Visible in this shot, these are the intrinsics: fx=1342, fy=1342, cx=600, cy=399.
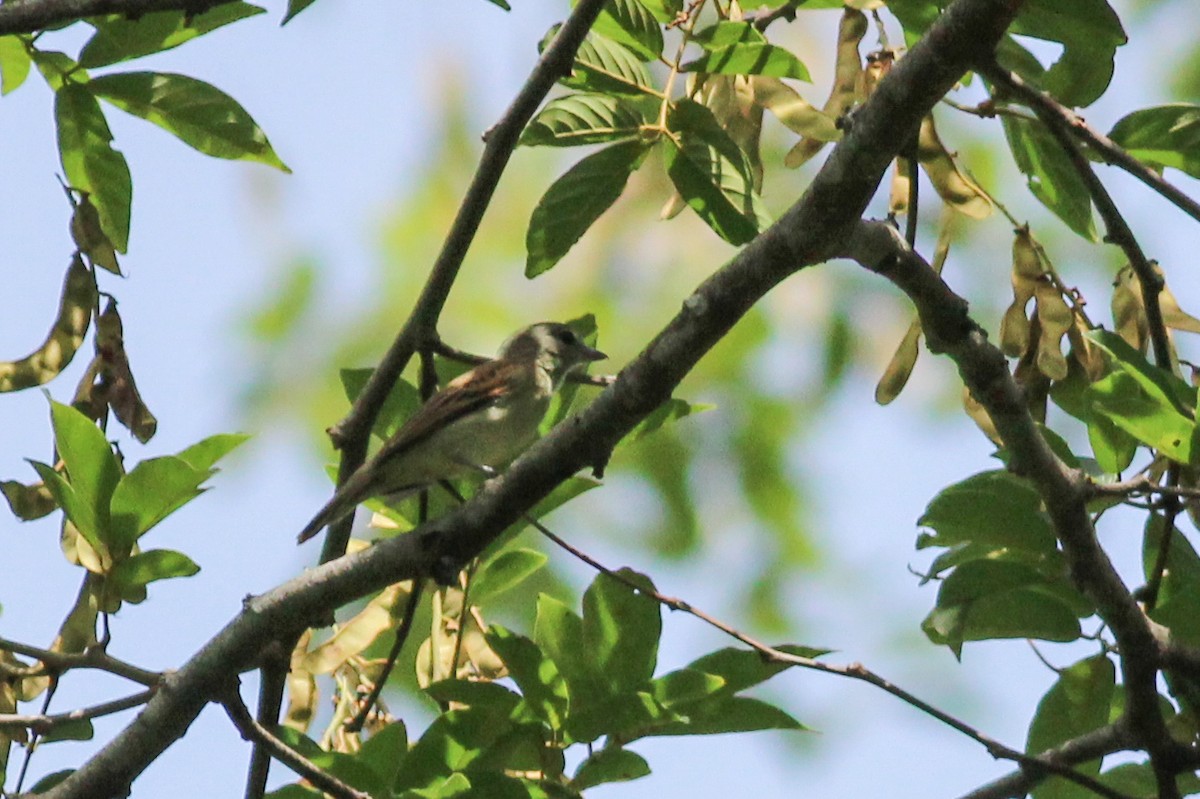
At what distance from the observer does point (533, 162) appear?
774cm

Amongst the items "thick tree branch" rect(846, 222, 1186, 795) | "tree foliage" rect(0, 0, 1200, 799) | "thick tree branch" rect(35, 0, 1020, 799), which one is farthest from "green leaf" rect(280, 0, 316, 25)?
"thick tree branch" rect(846, 222, 1186, 795)

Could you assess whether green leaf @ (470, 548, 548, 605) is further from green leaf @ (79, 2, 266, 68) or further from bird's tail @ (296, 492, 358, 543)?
green leaf @ (79, 2, 266, 68)

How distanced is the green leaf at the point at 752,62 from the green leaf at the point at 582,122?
0.20 meters

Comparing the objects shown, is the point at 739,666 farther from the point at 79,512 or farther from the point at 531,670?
the point at 79,512

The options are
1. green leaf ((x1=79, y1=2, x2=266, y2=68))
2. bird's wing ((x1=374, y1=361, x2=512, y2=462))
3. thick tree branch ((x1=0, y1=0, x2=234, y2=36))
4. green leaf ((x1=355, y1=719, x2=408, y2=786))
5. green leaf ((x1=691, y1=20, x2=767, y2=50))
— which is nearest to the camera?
thick tree branch ((x1=0, y1=0, x2=234, y2=36))

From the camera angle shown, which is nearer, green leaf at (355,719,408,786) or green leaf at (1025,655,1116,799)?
green leaf at (355,719,408,786)

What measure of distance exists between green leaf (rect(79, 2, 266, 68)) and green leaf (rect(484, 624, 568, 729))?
5.14 feet

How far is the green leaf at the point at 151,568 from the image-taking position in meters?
2.91

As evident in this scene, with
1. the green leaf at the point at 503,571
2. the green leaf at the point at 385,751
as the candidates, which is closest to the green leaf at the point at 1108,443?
Result: the green leaf at the point at 503,571

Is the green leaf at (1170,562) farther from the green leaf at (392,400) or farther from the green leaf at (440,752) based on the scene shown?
the green leaf at (392,400)

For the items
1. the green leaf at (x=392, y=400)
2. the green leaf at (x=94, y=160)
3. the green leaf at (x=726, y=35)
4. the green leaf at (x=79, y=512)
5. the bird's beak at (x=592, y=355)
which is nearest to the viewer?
the green leaf at (x=79, y=512)

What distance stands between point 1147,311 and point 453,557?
1.73m

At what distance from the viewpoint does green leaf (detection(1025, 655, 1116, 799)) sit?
307 centimetres

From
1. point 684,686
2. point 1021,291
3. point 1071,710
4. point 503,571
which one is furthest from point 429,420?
point 1071,710
